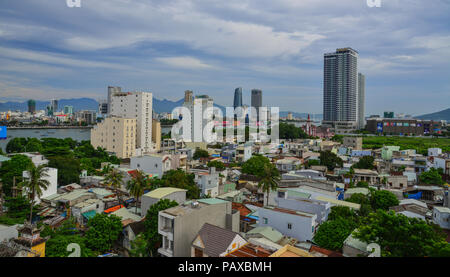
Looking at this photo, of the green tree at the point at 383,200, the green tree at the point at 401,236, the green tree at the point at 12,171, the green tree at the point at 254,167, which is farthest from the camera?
the green tree at the point at 254,167

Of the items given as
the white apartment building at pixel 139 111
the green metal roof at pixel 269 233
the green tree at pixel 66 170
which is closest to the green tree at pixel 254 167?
the green tree at pixel 66 170

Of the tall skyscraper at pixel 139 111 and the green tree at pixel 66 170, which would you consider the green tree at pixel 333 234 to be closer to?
the green tree at pixel 66 170

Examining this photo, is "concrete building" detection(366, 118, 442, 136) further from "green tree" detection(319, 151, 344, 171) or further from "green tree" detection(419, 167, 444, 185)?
"green tree" detection(419, 167, 444, 185)
